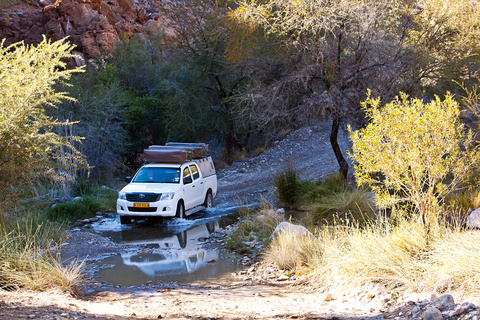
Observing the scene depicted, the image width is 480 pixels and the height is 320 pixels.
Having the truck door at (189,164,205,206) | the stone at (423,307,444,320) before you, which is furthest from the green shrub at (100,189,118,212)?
the stone at (423,307,444,320)

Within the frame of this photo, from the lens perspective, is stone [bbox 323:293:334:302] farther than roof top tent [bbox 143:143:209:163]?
No

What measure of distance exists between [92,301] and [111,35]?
141 feet

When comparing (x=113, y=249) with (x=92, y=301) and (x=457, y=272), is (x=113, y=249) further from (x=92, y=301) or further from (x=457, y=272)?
(x=457, y=272)

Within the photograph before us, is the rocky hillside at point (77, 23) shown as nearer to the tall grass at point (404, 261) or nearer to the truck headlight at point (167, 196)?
the truck headlight at point (167, 196)

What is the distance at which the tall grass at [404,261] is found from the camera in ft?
17.4

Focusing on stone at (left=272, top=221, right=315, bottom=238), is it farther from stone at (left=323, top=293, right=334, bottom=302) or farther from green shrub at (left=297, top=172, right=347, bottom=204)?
green shrub at (left=297, top=172, right=347, bottom=204)

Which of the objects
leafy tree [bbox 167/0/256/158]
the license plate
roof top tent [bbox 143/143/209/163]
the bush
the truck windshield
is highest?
leafy tree [bbox 167/0/256/158]

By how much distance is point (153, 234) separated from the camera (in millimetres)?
11586

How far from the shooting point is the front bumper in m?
12.2

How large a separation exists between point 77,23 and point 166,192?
132 ft

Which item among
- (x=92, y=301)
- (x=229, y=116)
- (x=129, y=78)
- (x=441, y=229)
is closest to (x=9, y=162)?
(x=92, y=301)

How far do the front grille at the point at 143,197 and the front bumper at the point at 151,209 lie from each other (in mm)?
110

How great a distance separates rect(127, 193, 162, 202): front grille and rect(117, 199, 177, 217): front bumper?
110mm

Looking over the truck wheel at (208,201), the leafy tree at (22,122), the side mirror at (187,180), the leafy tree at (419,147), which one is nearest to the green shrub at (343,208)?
the leafy tree at (419,147)
